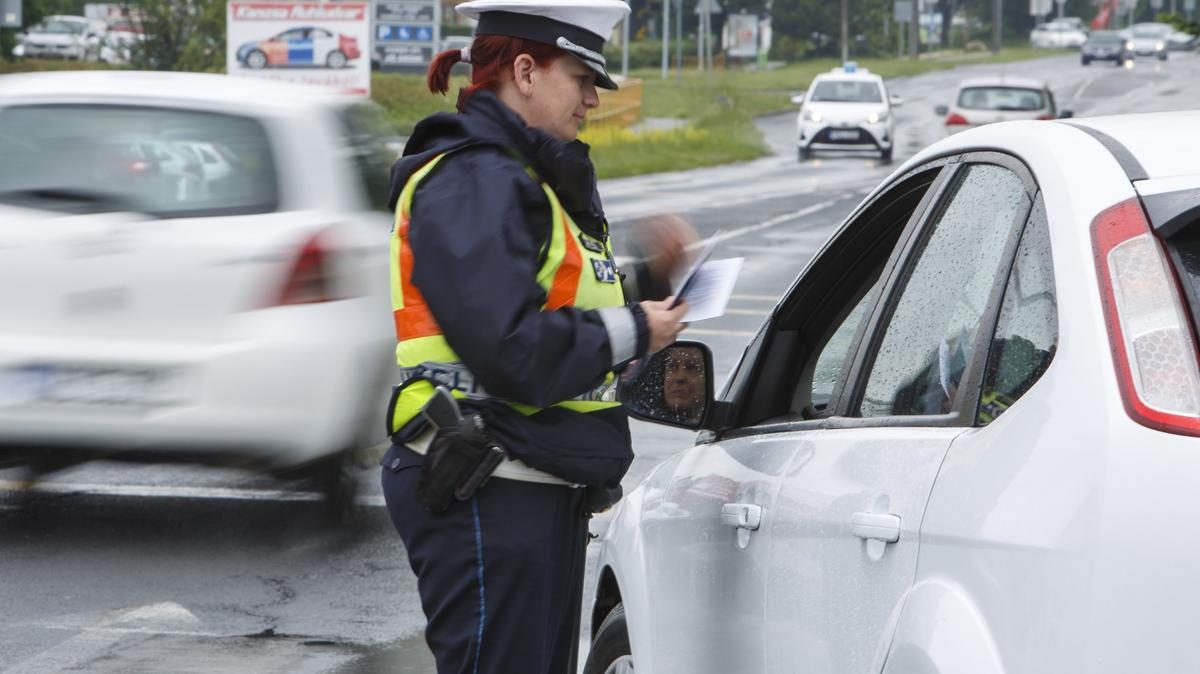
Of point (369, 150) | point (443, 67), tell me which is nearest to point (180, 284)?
point (369, 150)

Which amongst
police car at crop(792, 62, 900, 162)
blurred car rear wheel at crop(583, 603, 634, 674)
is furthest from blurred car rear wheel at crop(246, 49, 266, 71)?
blurred car rear wheel at crop(583, 603, 634, 674)

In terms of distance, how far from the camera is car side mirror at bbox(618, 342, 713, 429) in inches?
135

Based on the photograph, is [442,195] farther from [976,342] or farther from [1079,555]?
[1079,555]

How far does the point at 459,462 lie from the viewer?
3082 millimetres

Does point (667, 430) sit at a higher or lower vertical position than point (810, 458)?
lower

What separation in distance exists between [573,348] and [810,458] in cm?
42

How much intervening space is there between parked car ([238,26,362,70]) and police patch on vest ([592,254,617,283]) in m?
24.6

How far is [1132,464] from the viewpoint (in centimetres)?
202

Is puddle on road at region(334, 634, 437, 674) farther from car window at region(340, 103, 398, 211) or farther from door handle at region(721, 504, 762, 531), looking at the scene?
door handle at region(721, 504, 762, 531)

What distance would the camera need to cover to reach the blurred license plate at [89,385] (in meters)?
6.66

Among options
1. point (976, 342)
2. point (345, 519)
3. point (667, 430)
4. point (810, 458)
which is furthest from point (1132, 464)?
point (667, 430)

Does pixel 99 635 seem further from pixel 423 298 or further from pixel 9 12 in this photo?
pixel 9 12

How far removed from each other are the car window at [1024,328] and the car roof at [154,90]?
491 centimetres

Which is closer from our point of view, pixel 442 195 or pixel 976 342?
pixel 976 342
